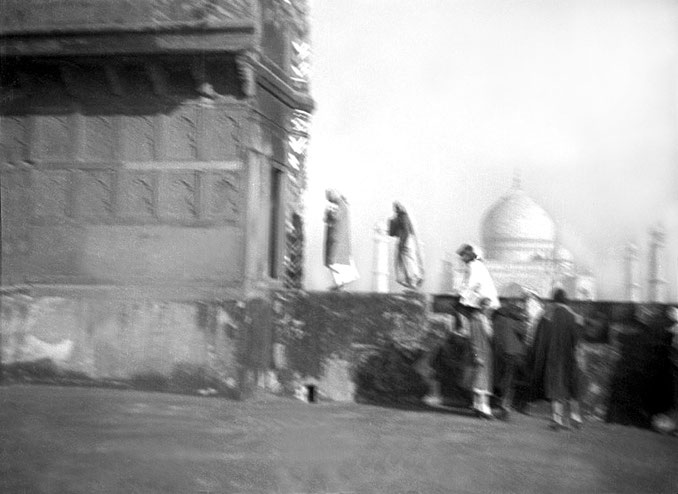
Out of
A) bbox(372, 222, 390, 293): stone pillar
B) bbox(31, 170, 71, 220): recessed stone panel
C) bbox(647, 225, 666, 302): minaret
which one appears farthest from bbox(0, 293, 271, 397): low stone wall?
bbox(647, 225, 666, 302): minaret

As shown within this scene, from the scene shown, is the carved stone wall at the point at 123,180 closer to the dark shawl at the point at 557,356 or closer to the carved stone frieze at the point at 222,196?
the carved stone frieze at the point at 222,196

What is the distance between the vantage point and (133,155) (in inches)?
392

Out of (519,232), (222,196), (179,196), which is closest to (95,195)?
(179,196)

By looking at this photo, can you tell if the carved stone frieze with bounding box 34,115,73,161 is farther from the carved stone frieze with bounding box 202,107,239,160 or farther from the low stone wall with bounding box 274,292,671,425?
the low stone wall with bounding box 274,292,671,425

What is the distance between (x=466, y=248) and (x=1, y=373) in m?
4.41

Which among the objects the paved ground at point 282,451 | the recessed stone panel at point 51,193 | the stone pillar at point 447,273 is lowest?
the paved ground at point 282,451

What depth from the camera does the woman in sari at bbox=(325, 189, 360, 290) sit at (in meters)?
12.1

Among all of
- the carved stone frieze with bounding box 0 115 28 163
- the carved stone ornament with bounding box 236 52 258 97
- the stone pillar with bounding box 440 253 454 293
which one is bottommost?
the stone pillar with bounding box 440 253 454 293

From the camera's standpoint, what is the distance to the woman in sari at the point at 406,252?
11688mm

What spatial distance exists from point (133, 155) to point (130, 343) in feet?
5.74

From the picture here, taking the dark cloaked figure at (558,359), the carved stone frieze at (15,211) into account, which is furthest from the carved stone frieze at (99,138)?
the dark cloaked figure at (558,359)

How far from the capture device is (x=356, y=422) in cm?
939

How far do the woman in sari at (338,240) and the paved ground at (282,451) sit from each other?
2.50m

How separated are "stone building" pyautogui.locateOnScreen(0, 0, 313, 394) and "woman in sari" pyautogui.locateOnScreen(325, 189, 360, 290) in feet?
5.60
